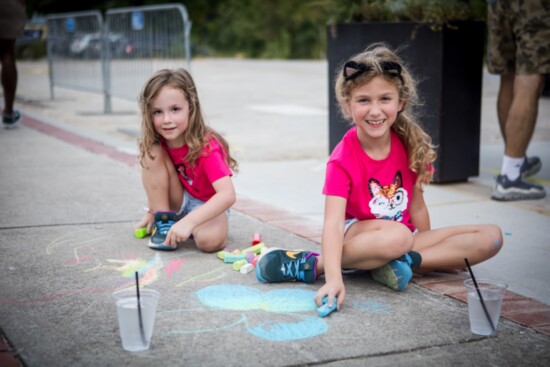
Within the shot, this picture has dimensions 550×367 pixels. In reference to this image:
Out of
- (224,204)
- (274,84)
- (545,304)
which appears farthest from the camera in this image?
(274,84)

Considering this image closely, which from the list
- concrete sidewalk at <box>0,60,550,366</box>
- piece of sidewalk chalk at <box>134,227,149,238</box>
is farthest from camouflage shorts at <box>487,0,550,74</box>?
piece of sidewalk chalk at <box>134,227,149,238</box>

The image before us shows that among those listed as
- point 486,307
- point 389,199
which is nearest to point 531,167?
point 389,199

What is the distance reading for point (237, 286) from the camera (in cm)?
338

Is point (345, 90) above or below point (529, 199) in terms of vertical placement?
above

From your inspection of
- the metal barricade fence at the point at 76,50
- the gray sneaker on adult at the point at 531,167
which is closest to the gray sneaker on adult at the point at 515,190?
the gray sneaker on adult at the point at 531,167

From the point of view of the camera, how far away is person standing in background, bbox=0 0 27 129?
317 inches

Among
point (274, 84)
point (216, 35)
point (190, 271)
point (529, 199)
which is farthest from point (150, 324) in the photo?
point (216, 35)

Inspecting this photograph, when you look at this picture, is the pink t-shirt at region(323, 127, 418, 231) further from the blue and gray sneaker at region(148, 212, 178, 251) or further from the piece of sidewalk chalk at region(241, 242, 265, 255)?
the blue and gray sneaker at region(148, 212, 178, 251)

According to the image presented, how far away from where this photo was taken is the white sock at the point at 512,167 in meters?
5.11

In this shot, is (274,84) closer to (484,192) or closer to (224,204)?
(484,192)

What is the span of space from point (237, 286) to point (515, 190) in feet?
8.16

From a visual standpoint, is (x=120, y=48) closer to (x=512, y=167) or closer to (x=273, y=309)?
(x=512, y=167)

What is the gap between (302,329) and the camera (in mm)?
2861

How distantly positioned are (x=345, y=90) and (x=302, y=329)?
3.58ft
